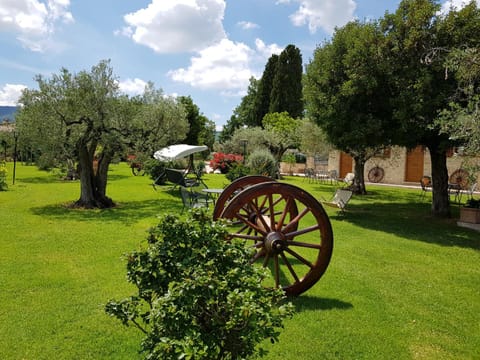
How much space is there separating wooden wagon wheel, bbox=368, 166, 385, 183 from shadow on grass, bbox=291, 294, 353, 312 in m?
22.4

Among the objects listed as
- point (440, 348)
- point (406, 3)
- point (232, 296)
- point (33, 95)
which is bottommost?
point (440, 348)

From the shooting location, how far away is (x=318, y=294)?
4.72m

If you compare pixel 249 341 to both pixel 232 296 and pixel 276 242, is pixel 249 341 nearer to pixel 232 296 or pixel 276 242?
pixel 232 296

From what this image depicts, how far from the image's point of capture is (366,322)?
4020mm

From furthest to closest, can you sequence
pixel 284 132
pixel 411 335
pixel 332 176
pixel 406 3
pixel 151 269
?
pixel 284 132 < pixel 332 176 < pixel 406 3 < pixel 411 335 < pixel 151 269

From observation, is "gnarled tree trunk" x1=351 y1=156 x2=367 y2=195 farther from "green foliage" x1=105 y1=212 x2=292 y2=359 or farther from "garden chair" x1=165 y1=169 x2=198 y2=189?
"green foliage" x1=105 y1=212 x2=292 y2=359

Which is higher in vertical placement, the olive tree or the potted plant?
the olive tree

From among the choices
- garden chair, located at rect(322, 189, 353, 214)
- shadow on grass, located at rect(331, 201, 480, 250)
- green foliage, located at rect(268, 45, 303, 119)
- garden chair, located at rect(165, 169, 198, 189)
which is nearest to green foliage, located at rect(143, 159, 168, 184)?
garden chair, located at rect(165, 169, 198, 189)

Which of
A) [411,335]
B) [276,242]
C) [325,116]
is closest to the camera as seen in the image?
[411,335]

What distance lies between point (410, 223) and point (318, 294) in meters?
6.85

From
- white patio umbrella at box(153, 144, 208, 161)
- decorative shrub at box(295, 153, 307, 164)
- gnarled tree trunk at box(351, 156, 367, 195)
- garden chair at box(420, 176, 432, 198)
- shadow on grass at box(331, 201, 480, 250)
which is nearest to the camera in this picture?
shadow on grass at box(331, 201, 480, 250)

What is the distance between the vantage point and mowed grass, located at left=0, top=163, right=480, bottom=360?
11.3 ft

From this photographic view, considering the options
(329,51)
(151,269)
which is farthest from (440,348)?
(329,51)

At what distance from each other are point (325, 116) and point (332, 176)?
13.3m
